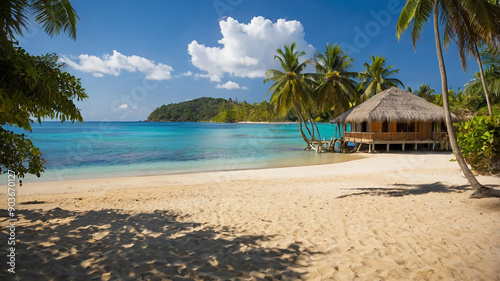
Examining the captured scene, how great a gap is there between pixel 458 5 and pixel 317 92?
18.8 meters

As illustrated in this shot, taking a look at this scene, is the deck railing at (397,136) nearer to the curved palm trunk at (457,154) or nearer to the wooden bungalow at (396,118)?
the wooden bungalow at (396,118)

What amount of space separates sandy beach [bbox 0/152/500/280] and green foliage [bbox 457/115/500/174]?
68.1 inches

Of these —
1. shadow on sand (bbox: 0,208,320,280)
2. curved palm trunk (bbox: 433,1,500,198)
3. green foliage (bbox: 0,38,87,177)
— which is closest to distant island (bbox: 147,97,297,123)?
curved palm trunk (bbox: 433,1,500,198)

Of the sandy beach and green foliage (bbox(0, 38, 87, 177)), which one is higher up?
green foliage (bbox(0, 38, 87, 177))

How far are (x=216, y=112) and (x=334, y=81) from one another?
13785 cm

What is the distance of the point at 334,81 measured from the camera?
25.0 m

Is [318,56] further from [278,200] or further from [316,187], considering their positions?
[278,200]

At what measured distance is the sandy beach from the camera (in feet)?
10.7

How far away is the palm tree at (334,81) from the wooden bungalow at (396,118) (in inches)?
121

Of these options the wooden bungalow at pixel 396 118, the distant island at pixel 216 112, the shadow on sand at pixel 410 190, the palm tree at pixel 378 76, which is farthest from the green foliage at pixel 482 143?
the distant island at pixel 216 112

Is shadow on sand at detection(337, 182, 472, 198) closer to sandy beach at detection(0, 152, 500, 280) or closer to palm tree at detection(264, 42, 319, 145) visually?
sandy beach at detection(0, 152, 500, 280)

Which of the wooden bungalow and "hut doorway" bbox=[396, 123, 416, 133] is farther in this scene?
"hut doorway" bbox=[396, 123, 416, 133]

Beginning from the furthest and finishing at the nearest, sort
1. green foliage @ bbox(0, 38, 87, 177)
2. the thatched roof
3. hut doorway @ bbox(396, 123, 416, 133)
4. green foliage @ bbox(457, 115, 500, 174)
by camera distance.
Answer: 1. hut doorway @ bbox(396, 123, 416, 133)
2. the thatched roof
3. green foliage @ bbox(457, 115, 500, 174)
4. green foliage @ bbox(0, 38, 87, 177)

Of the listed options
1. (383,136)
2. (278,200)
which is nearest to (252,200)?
(278,200)
